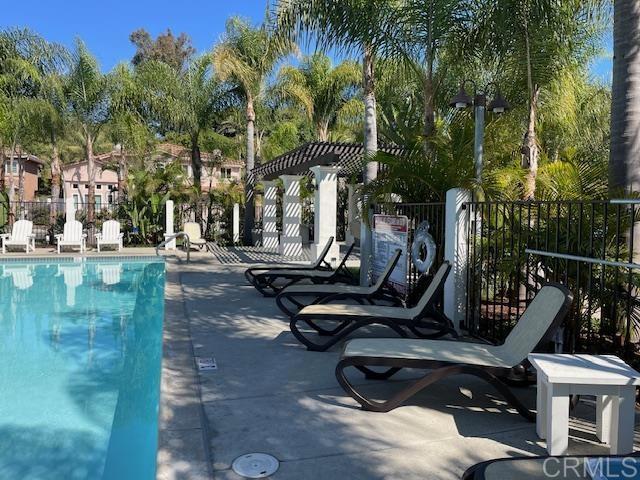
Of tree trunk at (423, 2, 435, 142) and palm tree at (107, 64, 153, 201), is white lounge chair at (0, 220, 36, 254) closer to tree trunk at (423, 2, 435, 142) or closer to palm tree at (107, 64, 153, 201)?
palm tree at (107, 64, 153, 201)

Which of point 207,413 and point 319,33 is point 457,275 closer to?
point 207,413

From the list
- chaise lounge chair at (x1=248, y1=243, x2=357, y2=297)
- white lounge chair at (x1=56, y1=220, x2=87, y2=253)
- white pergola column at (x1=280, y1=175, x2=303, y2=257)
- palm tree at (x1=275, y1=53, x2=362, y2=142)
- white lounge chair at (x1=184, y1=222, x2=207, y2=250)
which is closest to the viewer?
chaise lounge chair at (x1=248, y1=243, x2=357, y2=297)

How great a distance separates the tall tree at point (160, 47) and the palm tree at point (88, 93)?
29234 millimetres

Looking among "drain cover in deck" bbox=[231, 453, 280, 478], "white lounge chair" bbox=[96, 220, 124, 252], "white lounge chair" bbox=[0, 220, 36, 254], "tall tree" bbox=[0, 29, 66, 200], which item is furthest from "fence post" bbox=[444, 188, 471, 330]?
"tall tree" bbox=[0, 29, 66, 200]

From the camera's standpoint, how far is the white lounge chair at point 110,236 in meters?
19.0

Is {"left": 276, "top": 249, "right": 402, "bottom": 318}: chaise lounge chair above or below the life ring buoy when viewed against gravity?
below

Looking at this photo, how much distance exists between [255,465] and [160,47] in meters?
51.6

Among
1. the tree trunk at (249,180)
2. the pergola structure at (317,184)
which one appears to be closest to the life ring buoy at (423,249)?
the pergola structure at (317,184)

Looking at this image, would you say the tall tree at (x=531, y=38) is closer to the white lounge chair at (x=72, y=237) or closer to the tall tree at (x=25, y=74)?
the white lounge chair at (x=72, y=237)

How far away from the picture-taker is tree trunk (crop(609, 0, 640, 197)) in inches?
211

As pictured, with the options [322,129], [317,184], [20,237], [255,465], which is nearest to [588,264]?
[255,465]

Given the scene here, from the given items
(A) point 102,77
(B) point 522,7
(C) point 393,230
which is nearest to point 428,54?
(B) point 522,7
